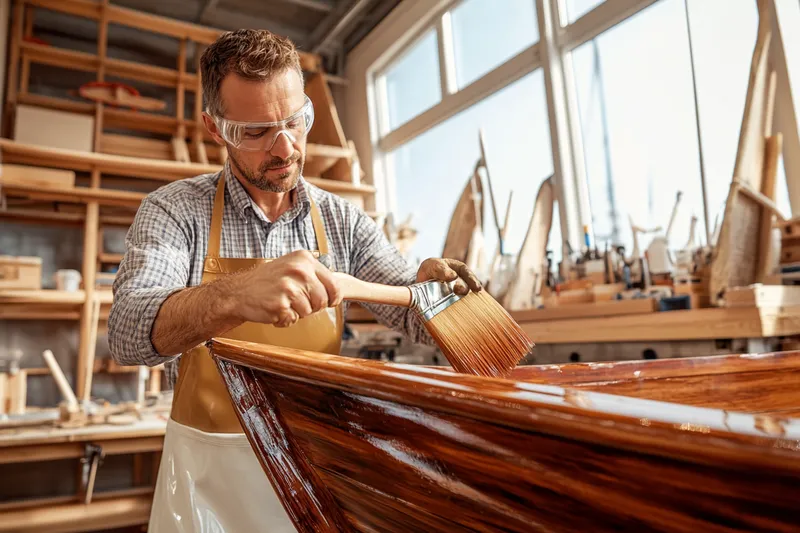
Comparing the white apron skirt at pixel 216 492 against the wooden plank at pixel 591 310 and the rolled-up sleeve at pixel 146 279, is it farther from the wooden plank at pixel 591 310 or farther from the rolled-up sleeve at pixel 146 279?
the wooden plank at pixel 591 310

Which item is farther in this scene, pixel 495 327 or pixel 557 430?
pixel 495 327

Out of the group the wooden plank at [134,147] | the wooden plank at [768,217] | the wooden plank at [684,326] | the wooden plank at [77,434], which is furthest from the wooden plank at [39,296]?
the wooden plank at [768,217]

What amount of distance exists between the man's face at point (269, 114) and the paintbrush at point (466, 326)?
0.43 m

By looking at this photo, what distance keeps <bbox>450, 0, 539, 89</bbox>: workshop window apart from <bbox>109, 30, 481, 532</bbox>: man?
279 centimetres

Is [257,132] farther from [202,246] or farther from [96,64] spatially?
[96,64]

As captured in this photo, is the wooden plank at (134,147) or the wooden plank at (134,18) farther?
the wooden plank at (134,147)

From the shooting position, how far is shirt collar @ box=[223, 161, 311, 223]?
1.38 m

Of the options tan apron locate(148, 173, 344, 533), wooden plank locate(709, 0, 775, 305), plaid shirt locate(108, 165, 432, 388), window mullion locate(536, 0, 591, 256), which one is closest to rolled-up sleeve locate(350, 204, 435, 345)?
plaid shirt locate(108, 165, 432, 388)

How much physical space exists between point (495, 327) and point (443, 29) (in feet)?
12.7

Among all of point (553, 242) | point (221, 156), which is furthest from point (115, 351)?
point (221, 156)

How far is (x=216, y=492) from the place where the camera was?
3.80 feet

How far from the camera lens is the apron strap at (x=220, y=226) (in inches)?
53.1

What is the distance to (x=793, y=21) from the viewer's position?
2.33 metres

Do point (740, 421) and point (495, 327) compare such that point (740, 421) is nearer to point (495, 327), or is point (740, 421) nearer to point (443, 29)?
point (495, 327)
